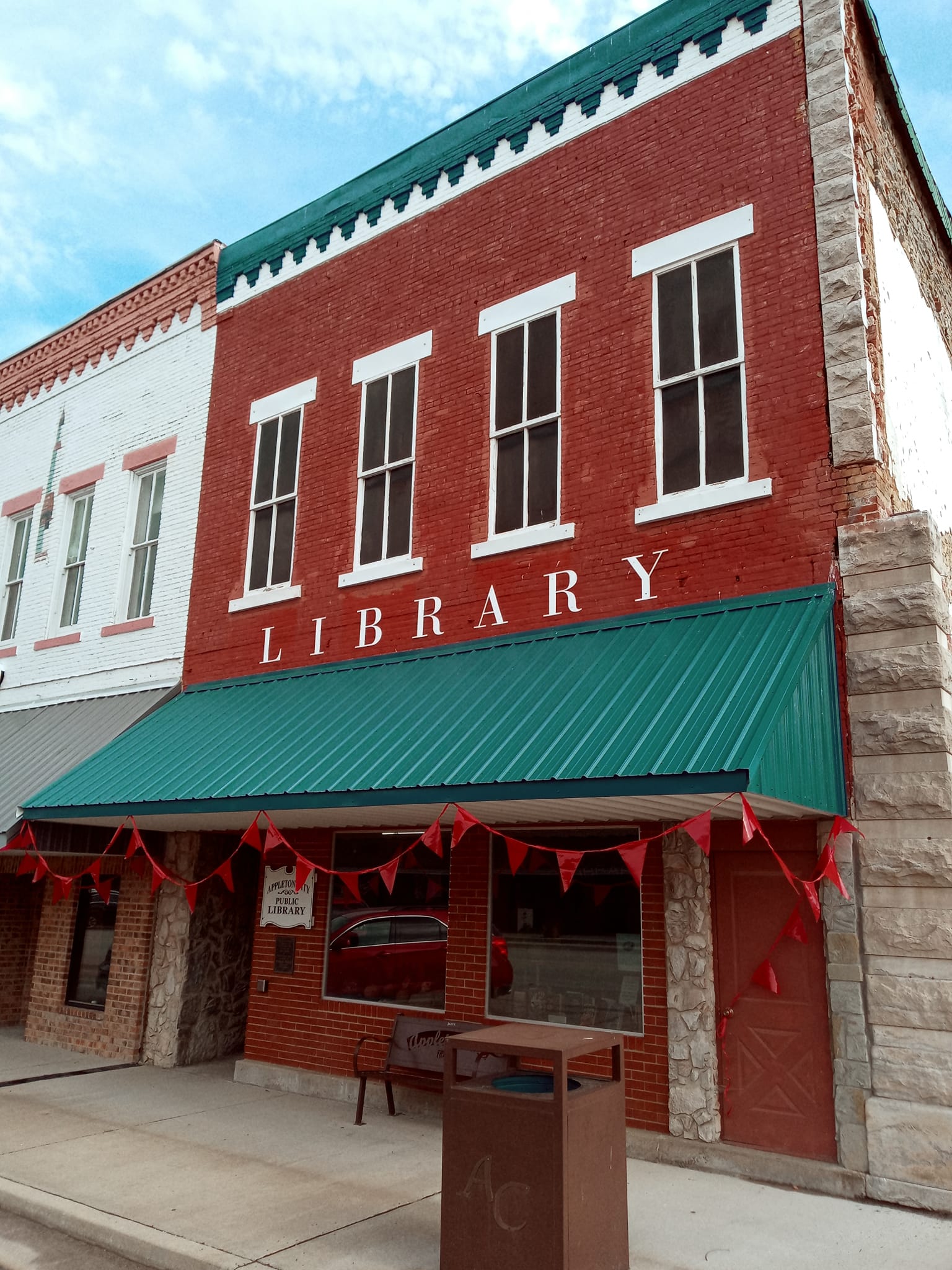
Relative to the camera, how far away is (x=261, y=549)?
446 inches

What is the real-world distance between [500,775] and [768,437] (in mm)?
3437

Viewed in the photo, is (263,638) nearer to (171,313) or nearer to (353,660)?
(353,660)

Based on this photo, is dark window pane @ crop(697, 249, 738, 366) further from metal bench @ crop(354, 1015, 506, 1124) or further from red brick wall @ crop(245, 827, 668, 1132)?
metal bench @ crop(354, 1015, 506, 1124)

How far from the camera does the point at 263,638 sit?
35.5 ft

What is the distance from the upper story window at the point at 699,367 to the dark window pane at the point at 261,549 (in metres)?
4.78

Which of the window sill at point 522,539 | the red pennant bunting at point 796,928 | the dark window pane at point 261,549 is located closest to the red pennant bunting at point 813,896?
the red pennant bunting at point 796,928

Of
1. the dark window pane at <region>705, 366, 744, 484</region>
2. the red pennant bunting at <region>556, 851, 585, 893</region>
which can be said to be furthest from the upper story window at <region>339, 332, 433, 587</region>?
the red pennant bunting at <region>556, 851, 585, 893</region>

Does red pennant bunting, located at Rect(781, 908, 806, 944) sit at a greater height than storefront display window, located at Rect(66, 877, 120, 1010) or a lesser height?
greater

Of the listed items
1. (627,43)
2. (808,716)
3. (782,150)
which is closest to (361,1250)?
(808,716)

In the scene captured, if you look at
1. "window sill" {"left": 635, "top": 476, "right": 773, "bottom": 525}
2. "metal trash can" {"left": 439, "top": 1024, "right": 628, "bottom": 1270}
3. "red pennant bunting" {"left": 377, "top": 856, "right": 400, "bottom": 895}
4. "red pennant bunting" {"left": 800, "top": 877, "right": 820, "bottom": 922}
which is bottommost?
"metal trash can" {"left": 439, "top": 1024, "right": 628, "bottom": 1270}

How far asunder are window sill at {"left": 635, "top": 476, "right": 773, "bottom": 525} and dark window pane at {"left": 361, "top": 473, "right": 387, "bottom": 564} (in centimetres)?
303

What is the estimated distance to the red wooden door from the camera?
21.6 ft

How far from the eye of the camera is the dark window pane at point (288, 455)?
37.0 ft

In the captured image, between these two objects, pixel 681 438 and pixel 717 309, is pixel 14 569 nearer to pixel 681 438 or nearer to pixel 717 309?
pixel 681 438
